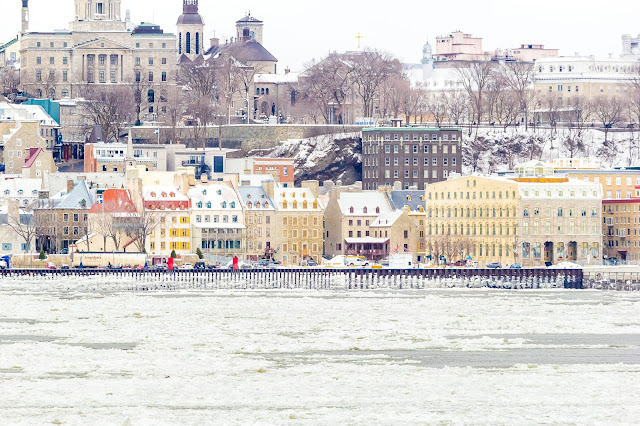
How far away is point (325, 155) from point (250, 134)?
10.2 metres

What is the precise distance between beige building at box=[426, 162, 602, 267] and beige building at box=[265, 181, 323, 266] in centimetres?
869

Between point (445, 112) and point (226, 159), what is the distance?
106 ft

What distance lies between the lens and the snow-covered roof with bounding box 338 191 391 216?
463 ft

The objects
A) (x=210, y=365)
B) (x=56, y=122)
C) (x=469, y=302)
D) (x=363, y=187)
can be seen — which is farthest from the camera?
(x=56, y=122)

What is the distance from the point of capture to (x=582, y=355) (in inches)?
2763

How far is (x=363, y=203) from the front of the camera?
468 feet

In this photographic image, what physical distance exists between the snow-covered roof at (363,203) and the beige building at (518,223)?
4.58 metres

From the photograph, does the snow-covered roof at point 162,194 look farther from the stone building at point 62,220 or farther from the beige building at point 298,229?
the beige building at point 298,229

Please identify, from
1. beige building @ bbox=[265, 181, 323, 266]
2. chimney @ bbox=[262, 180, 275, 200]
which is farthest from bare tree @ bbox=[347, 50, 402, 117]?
beige building @ bbox=[265, 181, 323, 266]

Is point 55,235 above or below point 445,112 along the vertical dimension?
below

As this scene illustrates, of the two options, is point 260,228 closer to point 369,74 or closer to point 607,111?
point 369,74

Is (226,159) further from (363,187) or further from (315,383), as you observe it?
(315,383)

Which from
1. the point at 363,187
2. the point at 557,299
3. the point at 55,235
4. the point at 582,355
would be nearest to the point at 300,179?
the point at 363,187

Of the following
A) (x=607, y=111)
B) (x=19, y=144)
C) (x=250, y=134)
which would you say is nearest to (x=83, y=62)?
(x=250, y=134)
